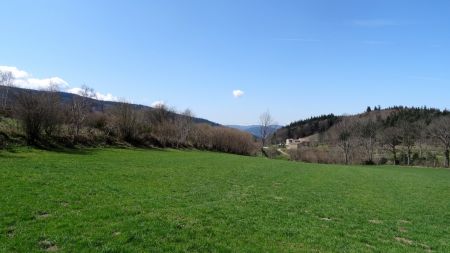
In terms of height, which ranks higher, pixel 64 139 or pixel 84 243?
pixel 64 139

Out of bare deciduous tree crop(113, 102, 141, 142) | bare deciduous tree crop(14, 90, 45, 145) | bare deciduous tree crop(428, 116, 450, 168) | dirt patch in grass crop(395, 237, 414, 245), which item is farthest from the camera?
bare deciduous tree crop(428, 116, 450, 168)

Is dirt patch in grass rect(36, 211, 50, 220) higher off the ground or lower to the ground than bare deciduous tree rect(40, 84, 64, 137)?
lower

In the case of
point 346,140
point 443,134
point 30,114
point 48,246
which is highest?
point 443,134

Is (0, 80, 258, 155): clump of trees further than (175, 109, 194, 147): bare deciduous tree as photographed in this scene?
No

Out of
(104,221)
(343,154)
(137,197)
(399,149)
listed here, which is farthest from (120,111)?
(399,149)

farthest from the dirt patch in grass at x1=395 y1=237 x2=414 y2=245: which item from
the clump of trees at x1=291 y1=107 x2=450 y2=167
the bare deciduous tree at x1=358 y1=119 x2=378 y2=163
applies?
the bare deciduous tree at x1=358 y1=119 x2=378 y2=163

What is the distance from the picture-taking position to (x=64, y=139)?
144 feet

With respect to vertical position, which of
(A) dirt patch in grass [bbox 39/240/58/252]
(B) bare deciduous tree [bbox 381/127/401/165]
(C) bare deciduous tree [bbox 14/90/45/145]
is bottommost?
(A) dirt patch in grass [bbox 39/240/58/252]

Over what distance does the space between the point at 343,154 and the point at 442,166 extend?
29.0m

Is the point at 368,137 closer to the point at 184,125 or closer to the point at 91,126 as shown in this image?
the point at 184,125

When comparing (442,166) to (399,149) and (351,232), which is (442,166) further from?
(351,232)

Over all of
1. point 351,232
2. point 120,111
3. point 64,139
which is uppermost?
point 120,111

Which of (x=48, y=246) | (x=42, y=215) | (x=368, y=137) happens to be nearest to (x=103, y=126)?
(x=42, y=215)

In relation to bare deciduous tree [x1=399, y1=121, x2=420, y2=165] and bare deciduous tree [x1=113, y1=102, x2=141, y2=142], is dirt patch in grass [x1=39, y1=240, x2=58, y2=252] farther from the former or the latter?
bare deciduous tree [x1=399, y1=121, x2=420, y2=165]
